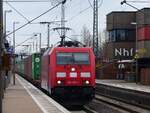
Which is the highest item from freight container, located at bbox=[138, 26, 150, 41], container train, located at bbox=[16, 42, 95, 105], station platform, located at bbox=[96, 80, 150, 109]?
freight container, located at bbox=[138, 26, 150, 41]

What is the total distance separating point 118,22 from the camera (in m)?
94.3

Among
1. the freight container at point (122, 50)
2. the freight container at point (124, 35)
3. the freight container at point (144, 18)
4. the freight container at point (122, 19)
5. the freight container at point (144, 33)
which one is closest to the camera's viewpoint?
the freight container at point (144, 33)

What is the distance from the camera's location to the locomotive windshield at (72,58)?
27.3m

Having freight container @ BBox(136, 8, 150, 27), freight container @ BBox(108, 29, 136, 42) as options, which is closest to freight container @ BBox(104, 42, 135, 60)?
freight container @ BBox(108, 29, 136, 42)

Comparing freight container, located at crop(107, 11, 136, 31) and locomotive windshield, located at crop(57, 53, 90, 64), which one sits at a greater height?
freight container, located at crop(107, 11, 136, 31)

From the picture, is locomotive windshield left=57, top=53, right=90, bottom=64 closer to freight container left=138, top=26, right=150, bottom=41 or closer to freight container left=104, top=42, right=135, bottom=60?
freight container left=138, top=26, right=150, bottom=41

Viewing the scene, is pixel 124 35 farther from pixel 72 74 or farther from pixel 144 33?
pixel 72 74

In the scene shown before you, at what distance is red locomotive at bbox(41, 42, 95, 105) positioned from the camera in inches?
1056

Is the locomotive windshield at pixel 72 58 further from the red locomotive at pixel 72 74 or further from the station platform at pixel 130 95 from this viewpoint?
the station platform at pixel 130 95

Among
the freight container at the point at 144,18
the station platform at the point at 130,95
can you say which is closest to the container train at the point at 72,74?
the station platform at the point at 130,95

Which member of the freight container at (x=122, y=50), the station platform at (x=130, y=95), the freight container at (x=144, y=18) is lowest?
the station platform at (x=130, y=95)

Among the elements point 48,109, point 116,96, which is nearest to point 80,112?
point 48,109

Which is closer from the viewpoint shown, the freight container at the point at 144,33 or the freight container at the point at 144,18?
the freight container at the point at 144,33

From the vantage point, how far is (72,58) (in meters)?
27.3
